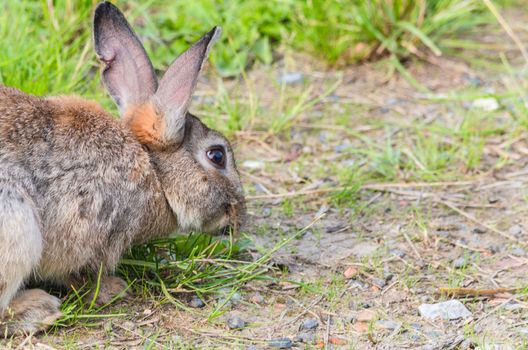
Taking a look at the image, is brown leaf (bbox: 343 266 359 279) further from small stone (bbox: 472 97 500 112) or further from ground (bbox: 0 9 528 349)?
small stone (bbox: 472 97 500 112)

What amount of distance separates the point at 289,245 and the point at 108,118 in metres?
1.34

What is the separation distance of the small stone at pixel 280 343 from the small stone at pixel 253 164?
6.78ft

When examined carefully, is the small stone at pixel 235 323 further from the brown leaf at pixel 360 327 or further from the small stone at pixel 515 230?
the small stone at pixel 515 230

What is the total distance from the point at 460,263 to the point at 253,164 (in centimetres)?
171

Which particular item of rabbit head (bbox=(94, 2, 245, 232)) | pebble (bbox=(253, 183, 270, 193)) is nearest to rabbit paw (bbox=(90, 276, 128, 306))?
rabbit head (bbox=(94, 2, 245, 232))

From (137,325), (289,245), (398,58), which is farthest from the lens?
(398,58)

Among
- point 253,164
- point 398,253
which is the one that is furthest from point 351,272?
point 253,164

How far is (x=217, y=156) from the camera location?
4.94m

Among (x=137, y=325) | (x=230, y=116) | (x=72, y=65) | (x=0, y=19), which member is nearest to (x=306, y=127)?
(x=230, y=116)

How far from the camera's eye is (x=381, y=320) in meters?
4.48

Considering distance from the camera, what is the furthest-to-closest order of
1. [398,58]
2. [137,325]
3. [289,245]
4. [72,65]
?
[398,58], [72,65], [289,245], [137,325]

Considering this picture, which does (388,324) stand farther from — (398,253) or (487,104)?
(487,104)

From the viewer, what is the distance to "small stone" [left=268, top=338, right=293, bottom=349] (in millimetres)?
4234

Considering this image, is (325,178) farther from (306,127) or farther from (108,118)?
(108,118)
